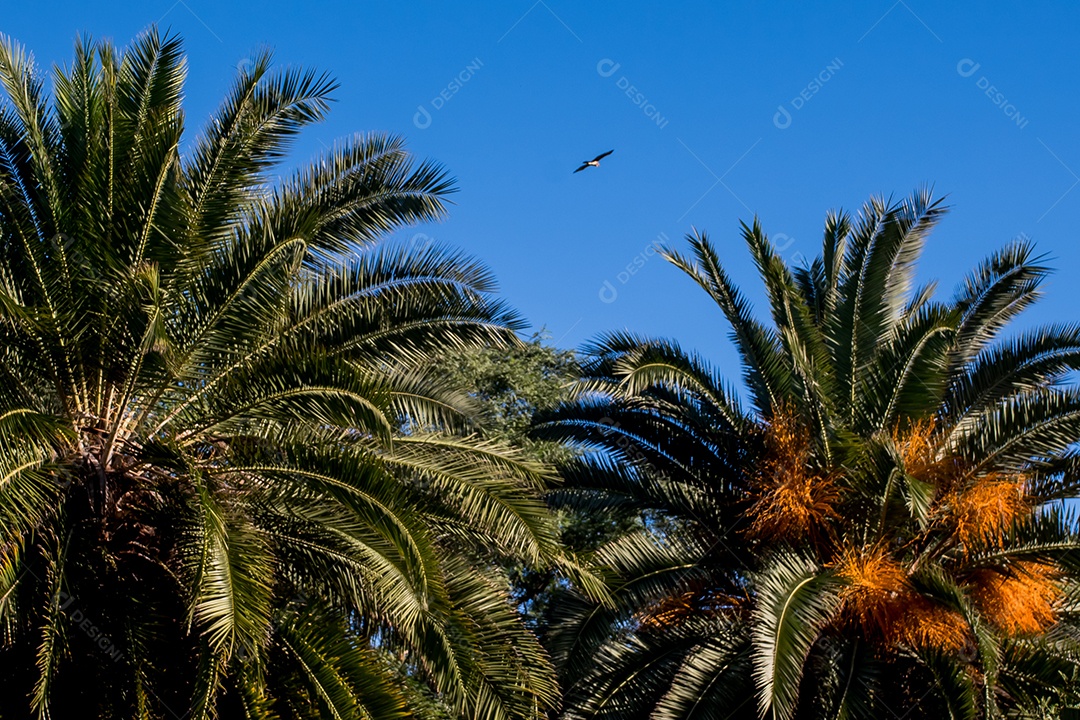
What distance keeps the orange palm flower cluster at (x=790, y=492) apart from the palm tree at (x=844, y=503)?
0.08 ft

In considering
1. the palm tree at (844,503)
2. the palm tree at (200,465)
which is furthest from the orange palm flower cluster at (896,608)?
the palm tree at (200,465)

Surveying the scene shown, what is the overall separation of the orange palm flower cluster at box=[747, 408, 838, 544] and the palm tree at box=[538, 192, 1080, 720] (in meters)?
0.02

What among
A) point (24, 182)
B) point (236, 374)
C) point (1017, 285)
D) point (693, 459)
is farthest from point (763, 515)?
point (24, 182)

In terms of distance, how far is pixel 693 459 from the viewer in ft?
48.7

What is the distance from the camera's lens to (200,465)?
448 inches

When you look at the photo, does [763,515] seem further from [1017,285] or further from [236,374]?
[236,374]

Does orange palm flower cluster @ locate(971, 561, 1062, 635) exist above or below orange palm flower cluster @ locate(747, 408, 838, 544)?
below

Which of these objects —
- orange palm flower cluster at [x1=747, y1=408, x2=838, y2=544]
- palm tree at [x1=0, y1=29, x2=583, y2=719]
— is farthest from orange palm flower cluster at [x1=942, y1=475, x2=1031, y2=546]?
palm tree at [x1=0, y1=29, x2=583, y2=719]

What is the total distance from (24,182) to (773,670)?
8.26 meters

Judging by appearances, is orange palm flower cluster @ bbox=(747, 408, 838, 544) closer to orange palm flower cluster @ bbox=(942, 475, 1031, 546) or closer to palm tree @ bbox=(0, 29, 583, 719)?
orange palm flower cluster @ bbox=(942, 475, 1031, 546)

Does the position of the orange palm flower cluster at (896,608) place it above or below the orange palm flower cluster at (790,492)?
below

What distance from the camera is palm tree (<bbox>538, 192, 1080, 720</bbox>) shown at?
1283cm

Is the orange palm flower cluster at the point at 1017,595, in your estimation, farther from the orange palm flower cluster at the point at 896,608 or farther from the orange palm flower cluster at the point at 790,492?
the orange palm flower cluster at the point at 790,492

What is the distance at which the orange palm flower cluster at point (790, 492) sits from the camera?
44.0 feet
